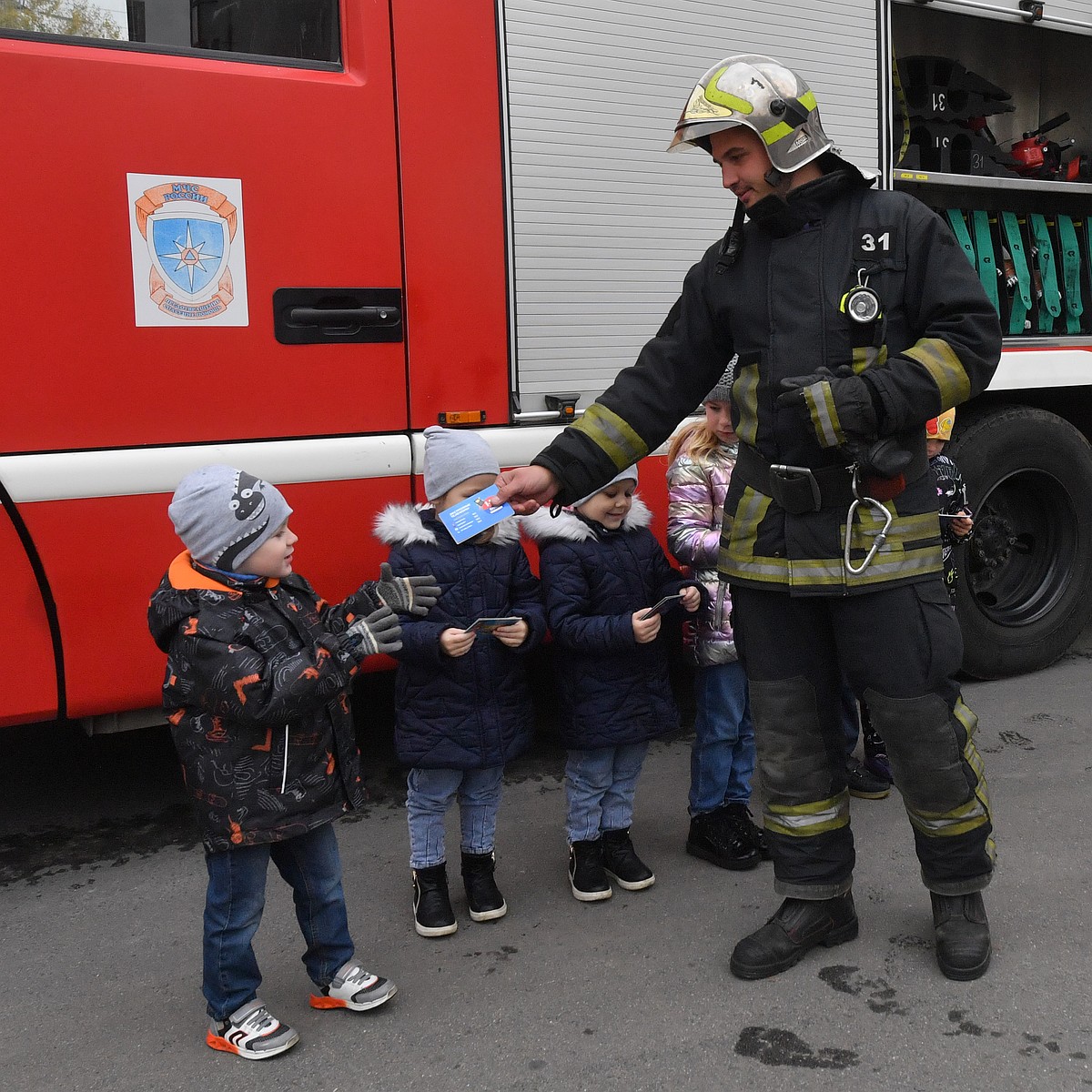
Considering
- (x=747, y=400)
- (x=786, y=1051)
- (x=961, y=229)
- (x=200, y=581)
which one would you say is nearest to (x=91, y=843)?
(x=200, y=581)

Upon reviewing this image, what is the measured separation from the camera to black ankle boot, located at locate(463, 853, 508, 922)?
293cm

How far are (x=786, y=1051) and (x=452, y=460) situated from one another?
4.82 ft

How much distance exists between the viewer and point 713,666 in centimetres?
323

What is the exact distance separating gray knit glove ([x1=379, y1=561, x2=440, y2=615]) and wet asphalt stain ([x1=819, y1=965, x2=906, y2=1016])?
1191 millimetres

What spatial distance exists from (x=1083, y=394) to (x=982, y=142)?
1.12 m

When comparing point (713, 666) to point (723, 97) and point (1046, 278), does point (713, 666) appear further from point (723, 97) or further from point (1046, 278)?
point (1046, 278)

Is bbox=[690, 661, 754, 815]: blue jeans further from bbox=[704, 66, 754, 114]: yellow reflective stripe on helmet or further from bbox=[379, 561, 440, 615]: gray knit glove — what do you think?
bbox=[704, 66, 754, 114]: yellow reflective stripe on helmet

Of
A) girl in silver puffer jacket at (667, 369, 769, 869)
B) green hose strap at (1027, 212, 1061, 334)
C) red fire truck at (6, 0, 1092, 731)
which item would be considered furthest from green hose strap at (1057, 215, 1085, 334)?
girl in silver puffer jacket at (667, 369, 769, 869)

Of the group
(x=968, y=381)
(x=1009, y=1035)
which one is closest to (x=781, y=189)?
(x=968, y=381)

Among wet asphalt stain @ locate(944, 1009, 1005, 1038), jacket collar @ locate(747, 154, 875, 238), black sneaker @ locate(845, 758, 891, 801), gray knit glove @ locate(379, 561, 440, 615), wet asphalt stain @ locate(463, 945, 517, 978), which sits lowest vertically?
wet asphalt stain @ locate(944, 1009, 1005, 1038)

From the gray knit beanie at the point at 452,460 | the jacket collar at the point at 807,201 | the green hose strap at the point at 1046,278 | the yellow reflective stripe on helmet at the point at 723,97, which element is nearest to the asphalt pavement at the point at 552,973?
the gray knit beanie at the point at 452,460

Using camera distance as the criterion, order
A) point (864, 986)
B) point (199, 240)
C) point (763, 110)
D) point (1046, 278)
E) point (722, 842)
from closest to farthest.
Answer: point (763, 110), point (864, 986), point (199, 240), point (722, 842), point (1046, 278)

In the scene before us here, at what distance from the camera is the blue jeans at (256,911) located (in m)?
2.34

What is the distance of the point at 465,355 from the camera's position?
3.49m
